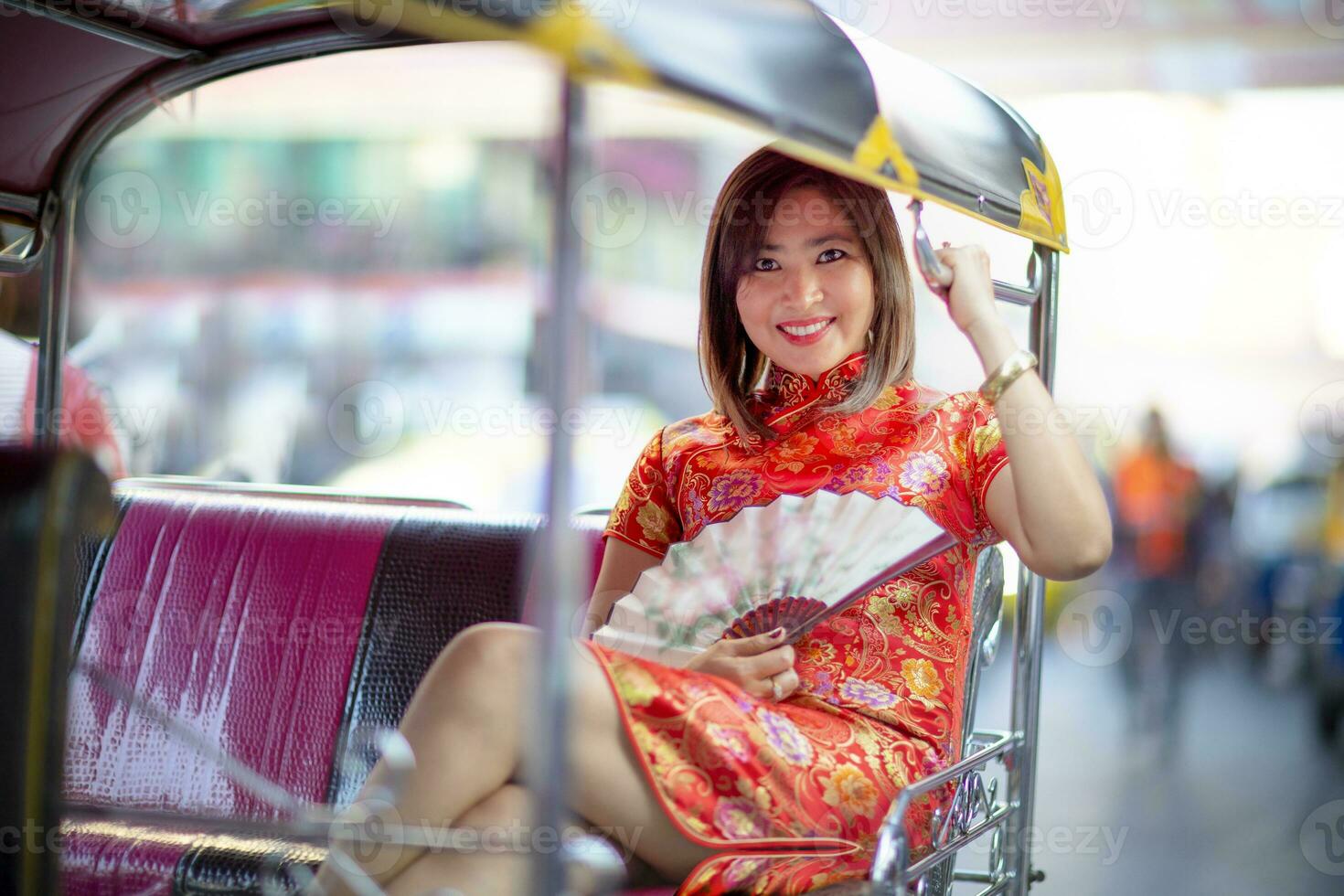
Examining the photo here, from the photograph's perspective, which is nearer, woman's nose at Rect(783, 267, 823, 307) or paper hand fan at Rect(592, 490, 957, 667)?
paper hand fan at Rect(592, 490, 957, 667)

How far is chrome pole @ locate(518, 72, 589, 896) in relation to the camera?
3.51 feet

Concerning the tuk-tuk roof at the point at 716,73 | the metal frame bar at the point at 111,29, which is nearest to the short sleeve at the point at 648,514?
the tuk-tuk roof at the point at 716,73

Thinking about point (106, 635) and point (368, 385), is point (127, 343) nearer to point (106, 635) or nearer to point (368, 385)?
point (368, 385)

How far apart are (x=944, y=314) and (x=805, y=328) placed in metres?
6.64

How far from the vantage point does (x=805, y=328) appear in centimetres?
200

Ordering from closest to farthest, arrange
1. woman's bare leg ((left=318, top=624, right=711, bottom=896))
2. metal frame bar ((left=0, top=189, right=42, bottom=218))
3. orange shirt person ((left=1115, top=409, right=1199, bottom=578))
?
woman's bare leg ((left=318, top=624, right=711, bottom=896)) < metal frame bar ((left=0, top=189, right=42, bottom=218)) < orange shirt person ((left=1115, top=409, right=1199, bottom=578))

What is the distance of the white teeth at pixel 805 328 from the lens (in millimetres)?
1992

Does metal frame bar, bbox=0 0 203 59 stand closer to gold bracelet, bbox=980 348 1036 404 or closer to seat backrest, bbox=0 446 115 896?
seat backrest, bbox=0 446 115 896

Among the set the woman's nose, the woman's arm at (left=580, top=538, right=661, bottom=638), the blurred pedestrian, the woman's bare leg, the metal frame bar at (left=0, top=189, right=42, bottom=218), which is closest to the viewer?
the woman's bare leg

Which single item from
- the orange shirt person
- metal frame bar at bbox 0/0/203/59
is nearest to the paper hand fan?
metal frame bar at bbox 0/0/203/59

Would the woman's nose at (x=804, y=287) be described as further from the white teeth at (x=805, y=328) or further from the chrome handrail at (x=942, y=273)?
the chrome handrail at (x=942, y=273)

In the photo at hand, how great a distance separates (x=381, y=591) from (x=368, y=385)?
8231 millimetres

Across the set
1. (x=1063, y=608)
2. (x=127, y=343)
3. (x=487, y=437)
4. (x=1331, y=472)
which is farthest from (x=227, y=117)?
(x=1331, y=472)

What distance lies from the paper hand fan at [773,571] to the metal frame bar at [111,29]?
1156 mm
